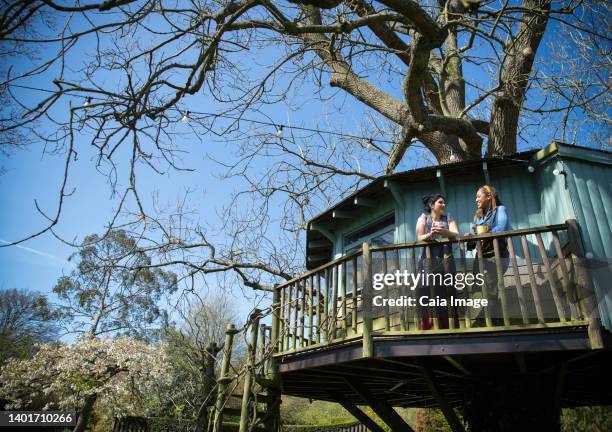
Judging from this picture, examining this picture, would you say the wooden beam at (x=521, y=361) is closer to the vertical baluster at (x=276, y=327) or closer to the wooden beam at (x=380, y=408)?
the wooden beam at (x=380, y=408)

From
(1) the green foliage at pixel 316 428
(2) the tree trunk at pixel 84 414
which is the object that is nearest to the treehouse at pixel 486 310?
(1) the green foliage at pixel 316 428

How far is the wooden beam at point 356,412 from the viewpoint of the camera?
7058 mm

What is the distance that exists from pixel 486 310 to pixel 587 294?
36.9 inches

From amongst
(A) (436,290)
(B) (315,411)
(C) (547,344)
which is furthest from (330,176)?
(B) (315,411)

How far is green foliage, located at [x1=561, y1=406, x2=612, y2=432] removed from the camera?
34.5ft

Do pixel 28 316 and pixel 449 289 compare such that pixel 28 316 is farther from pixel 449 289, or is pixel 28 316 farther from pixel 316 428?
pixel 449 289

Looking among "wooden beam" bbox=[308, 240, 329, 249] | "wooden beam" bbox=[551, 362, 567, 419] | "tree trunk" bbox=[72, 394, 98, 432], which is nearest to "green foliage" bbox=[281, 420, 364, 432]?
"tree trunk" bbox=[72, 394, 98, 432]

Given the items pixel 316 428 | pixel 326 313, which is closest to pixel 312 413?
pixel 316 428

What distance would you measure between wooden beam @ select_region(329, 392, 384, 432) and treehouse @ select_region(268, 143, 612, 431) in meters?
0.03

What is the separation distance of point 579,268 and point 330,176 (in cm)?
830

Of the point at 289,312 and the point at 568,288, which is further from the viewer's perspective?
the point at 289,312

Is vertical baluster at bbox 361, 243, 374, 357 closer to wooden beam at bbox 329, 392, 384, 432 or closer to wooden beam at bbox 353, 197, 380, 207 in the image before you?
wooden beam at bbox 353, 197, 380, 207

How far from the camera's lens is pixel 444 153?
9.39 meters

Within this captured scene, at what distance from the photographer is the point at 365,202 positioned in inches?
301
